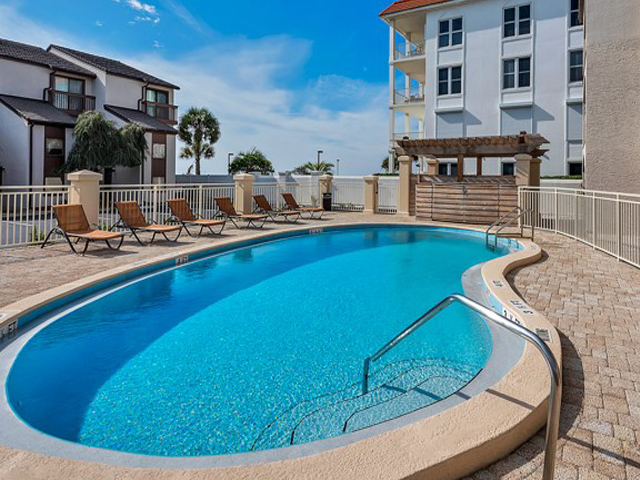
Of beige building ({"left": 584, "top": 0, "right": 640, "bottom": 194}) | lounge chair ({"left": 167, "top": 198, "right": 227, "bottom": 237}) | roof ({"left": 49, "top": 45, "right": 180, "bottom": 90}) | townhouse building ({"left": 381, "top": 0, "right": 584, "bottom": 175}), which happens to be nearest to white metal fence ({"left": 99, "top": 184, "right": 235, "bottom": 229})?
lounge chair ({"left": 167, "top": 198, "right": 227, "bottom": 237})

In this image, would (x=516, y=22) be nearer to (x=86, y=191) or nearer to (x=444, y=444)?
(x=86, y=191)

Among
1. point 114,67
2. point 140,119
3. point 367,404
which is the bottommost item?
point 367,404

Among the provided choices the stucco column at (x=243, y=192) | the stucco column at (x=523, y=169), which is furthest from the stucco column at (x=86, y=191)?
the stucco column at (x=523, y=169)

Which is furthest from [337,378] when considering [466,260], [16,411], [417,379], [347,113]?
[347,113]

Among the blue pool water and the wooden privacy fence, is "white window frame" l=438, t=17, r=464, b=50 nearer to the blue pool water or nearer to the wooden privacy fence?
the wooden privacy fence

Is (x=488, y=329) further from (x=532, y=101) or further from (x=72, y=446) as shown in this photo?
(x=532, y=101)

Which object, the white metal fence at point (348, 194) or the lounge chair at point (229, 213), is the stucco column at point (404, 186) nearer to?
the white metal fence at point (348, 194)

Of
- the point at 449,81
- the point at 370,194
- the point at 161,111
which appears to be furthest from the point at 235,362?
the point at 161,111

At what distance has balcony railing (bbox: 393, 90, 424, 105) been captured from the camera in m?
28.3

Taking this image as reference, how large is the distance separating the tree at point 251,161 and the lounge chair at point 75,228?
137ft

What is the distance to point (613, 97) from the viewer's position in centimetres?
1116

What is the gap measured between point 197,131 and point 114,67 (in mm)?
11958

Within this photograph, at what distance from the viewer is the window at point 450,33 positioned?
85.3 feet

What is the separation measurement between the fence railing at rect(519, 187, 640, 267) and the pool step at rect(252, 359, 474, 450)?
584 centimetres
